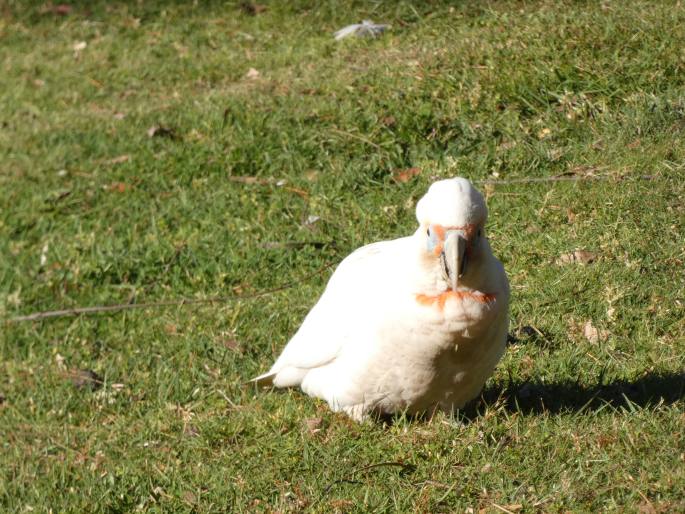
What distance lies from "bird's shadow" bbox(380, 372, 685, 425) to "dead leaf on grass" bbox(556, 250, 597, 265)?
2.62ft

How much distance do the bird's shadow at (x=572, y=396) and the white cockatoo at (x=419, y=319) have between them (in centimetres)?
14

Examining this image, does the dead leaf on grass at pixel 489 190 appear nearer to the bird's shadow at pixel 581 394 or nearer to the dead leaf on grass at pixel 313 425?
the bird's shadow at pixel 581 394

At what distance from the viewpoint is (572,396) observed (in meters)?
3.82

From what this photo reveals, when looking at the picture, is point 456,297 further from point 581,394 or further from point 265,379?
point 265,379

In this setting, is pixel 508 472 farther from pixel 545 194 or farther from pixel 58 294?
pixel 58 294

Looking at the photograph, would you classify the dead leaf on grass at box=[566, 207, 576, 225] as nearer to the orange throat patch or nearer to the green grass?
the green grass

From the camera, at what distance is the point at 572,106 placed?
5527mm

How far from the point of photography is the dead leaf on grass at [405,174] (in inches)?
224

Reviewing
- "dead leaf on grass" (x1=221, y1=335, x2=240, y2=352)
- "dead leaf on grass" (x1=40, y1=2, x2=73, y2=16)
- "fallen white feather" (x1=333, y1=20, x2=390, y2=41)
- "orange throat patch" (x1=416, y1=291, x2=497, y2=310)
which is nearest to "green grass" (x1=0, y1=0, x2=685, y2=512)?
"dead leaf on grass" (x1=221, y1=335, x2=240, y2=352)

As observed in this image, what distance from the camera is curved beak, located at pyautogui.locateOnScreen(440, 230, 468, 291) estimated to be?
3162 millimetres

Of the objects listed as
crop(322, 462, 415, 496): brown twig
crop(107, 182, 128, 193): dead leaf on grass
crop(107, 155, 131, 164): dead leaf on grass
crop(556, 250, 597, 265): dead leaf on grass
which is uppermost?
crop(322, 462, 415, 496): brown twig

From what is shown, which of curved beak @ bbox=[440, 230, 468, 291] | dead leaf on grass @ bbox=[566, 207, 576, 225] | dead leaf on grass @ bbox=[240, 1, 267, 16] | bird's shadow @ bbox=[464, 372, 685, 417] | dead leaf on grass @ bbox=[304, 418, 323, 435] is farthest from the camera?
dead leaf on grass @ bbox=[240, 1, 267, 16]

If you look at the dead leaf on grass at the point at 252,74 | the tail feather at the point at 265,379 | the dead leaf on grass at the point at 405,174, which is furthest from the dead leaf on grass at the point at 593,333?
the dead leaf on grass at the point at 252,74

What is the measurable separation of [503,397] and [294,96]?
3.24 m
